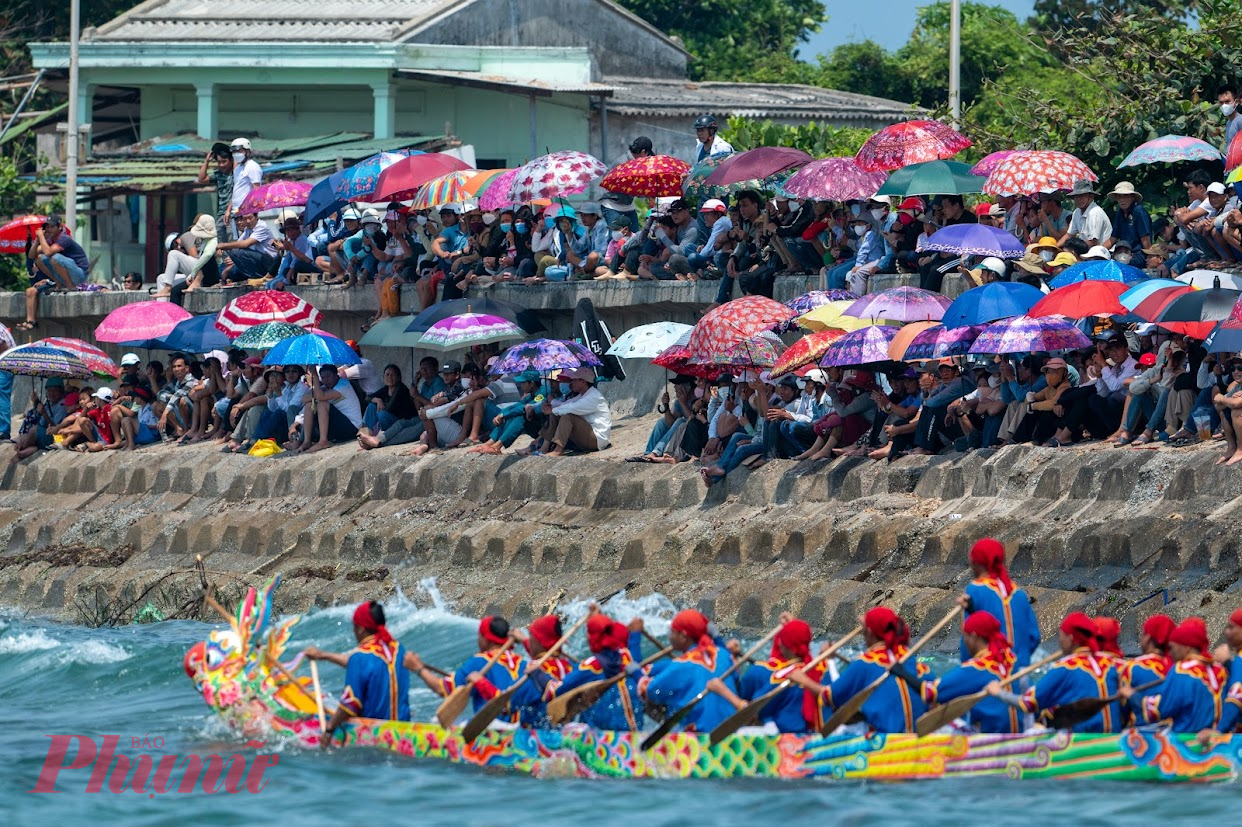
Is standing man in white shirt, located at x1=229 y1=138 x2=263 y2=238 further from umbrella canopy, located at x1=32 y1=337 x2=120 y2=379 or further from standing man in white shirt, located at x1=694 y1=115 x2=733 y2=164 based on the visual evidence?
standing man in white shirt, located at x1=694 y1=115 x2=733 y2=164

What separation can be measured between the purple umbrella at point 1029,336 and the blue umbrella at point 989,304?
1.02ft

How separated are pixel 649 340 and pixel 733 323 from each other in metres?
2.00

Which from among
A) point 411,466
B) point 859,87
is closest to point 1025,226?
point 411,466

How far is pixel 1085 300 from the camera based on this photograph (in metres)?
17.8

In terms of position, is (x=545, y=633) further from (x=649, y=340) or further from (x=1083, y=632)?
(x=649, y=340)

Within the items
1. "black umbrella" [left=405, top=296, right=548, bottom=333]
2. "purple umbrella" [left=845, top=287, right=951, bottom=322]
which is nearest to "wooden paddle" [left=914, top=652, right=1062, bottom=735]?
"purple umbrella" [left=845, top=287, right=951, bottom=322]

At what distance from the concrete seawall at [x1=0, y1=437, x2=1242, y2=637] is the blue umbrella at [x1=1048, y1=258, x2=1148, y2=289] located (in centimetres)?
158

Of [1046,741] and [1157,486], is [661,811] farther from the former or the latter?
[1157,486]

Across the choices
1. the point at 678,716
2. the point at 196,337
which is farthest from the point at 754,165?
the point at 678,716

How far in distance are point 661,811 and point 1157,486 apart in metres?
5.21

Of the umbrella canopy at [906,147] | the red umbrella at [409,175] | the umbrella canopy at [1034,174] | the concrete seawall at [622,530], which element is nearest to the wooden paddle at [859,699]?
the concrete seawall at [622,530]

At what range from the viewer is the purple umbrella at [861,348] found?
727 inches

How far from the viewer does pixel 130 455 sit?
26312 millimetres

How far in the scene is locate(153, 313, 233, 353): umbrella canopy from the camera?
2545 centimetres
